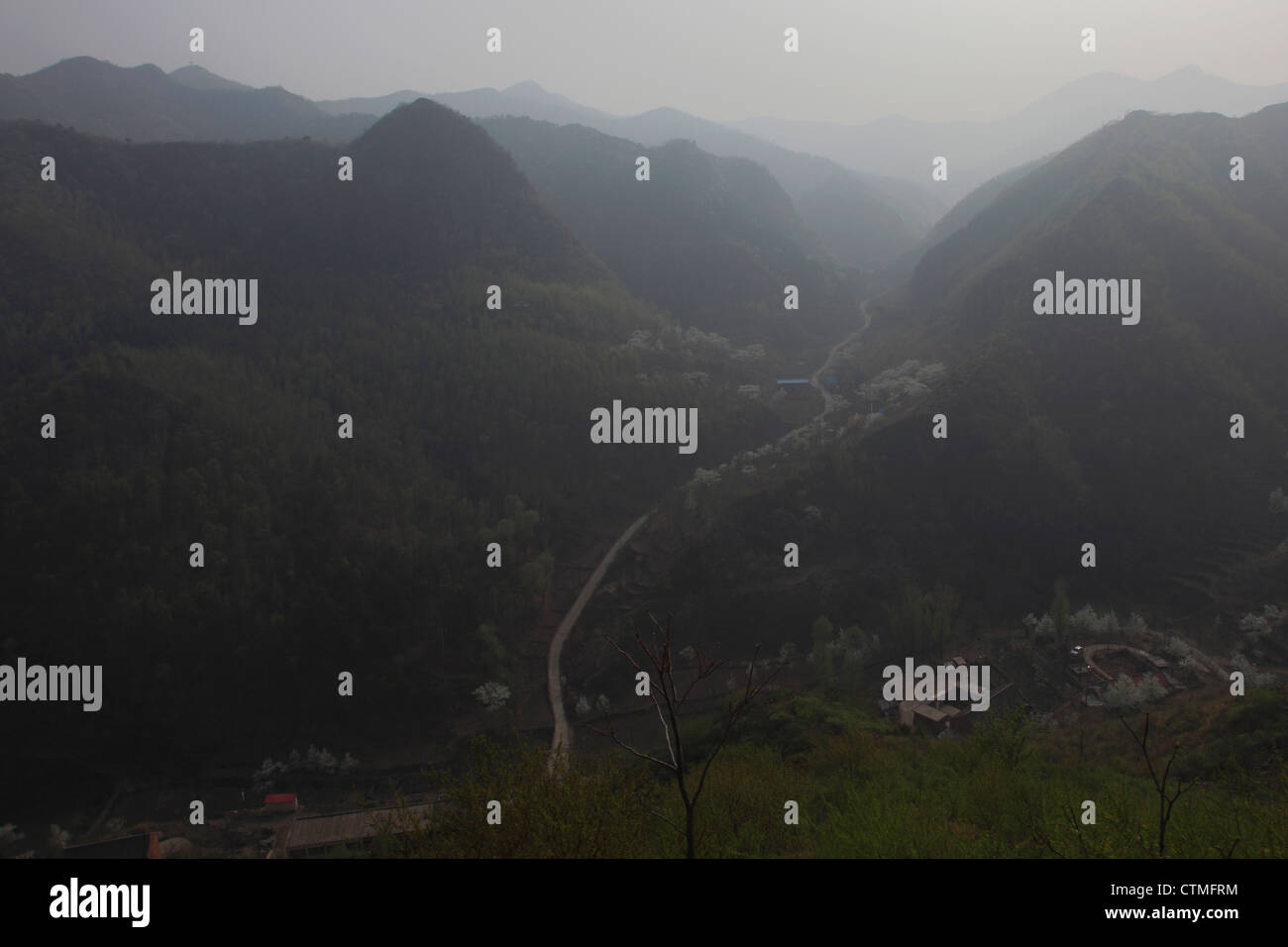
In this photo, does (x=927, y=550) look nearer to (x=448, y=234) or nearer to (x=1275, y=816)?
(x=1275, y=816)

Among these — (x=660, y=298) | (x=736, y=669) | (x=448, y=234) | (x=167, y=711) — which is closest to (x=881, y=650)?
(x=736, y=669)

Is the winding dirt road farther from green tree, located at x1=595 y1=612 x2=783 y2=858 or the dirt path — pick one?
green tree, located at x1=595 y1=612 x2=783 y2=858

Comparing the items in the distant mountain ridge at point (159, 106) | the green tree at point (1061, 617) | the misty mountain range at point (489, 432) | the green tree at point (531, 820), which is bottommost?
the green tree at point (531, 820)

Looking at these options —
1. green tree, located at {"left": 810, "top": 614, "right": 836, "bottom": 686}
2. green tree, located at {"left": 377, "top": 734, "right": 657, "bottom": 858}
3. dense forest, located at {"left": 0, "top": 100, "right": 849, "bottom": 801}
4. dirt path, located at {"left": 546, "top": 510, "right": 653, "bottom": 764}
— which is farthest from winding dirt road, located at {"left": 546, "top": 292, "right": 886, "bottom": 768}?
green tree, located at {"left": 810, "top": 614, "right": 836, "bottom": 686}

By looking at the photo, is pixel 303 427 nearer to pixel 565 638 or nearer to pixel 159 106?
pixel 565 638

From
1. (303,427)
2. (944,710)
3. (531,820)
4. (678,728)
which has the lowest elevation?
(944,710)

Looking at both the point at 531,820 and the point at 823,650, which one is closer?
the point at 531,820

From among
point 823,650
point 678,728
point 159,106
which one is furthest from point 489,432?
point 159,106

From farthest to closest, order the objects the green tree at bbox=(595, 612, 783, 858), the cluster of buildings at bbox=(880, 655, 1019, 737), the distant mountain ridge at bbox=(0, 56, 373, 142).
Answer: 1. the distant mountain ridge at bbox=(0, 56, 373, 142)
2. the cluster of buildings at bbox=(880, 655, 1019, 737)
3. the green tree at bbox=(595, 612, 783, 858)

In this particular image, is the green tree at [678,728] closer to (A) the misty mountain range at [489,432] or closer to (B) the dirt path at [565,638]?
(B) the dirt path at [565,638]

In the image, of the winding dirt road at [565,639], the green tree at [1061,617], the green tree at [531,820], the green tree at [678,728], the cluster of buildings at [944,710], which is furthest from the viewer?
the winding dirt road at [565,639]

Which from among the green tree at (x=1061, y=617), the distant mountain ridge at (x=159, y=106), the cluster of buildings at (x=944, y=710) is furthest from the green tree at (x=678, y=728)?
the distant mountain ridge at (x=159, y=106)
